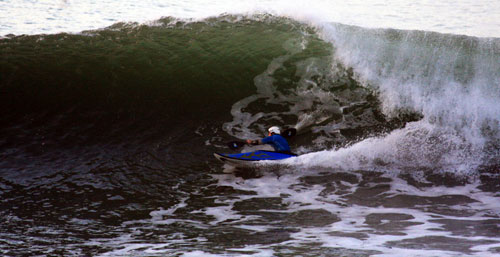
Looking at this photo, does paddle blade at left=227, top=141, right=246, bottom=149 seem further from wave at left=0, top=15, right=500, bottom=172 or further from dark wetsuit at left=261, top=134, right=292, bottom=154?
wave at left=0, top=15, right=500, bottom=172

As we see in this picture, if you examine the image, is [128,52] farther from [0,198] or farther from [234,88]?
[0,198]

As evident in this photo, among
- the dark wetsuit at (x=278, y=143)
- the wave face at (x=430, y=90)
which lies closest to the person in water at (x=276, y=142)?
the dark wetsuit at (x=278, y=143)

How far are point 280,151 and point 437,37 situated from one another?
8.34m

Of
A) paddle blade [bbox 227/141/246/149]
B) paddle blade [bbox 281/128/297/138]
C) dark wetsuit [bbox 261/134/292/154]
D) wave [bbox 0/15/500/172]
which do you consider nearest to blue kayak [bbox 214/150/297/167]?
dark wetsuit [bbox 261/134/292/154]

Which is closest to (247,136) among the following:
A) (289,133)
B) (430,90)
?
(289,133)

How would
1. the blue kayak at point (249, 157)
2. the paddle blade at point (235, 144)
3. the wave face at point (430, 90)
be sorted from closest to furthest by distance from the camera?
the blue kayak at point (249, 157) < the paddle blade at point (235, 144) < the wave face at point (430, 90)

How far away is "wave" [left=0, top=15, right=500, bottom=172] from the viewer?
10289 millimetres

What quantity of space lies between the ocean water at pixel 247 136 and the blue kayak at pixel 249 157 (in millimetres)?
148

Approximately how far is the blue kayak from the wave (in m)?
0.68

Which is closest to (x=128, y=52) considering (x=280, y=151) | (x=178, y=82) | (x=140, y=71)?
(x=140, y=71)

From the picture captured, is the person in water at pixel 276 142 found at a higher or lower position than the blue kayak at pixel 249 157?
higher

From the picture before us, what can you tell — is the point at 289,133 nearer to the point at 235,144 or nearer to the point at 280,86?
the point at 235,144

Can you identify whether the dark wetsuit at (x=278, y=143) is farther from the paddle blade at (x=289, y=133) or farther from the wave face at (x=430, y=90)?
the wave face at (x=430, y=90)

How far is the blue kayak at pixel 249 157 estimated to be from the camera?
9.10 m
